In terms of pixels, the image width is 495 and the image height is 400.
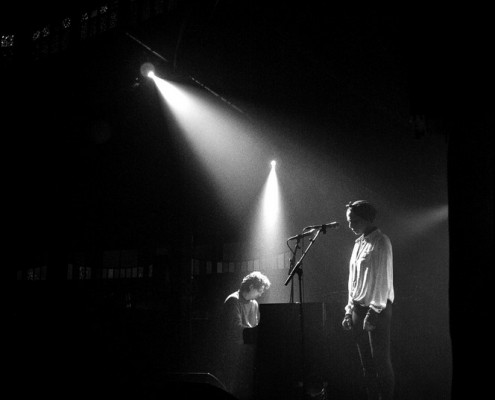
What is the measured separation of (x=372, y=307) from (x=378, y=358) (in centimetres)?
43

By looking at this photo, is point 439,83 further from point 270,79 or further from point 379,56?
point 270,79

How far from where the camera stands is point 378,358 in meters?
3.90

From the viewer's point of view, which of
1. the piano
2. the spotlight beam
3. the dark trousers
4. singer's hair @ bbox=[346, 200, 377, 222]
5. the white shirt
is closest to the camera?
the dark trousers

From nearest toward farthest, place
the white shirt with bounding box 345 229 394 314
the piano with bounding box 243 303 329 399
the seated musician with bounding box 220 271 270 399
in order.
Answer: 1. the white shirt with bounding box 345 229 394 314
2. the piano with bounding box 243 303 329 399
3. the seated musician with bounding box 220 271 270 399

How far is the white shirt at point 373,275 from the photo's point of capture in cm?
399

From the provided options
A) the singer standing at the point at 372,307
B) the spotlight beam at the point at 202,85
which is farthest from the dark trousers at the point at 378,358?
the spotlight beam at the point at 202,85

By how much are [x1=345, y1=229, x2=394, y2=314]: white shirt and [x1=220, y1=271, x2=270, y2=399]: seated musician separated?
183 cm

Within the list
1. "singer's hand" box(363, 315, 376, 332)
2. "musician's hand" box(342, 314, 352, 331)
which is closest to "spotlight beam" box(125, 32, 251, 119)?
"musician's hand" box(342, 314, 352, 331)

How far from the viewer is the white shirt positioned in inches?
157

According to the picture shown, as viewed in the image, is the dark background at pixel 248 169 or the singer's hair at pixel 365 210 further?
Result: the singer's hair at pixel 365 210

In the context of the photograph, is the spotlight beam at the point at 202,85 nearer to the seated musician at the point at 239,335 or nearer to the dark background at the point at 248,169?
the dark background at the point at 248,169

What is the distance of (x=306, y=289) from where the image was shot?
26.5 feet

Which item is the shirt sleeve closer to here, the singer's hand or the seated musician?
the singer's hand

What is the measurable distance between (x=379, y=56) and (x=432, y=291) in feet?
9.41
